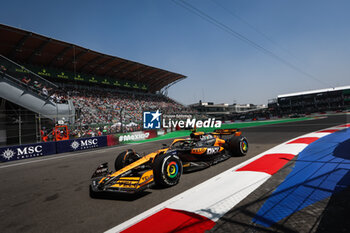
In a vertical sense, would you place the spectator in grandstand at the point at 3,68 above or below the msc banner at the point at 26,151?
above

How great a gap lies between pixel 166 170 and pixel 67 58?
28.8m

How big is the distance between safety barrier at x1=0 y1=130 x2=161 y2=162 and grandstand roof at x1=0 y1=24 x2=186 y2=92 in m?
15.9

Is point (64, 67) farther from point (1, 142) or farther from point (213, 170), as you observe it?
point (213, 170)

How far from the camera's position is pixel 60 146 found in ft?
36.6

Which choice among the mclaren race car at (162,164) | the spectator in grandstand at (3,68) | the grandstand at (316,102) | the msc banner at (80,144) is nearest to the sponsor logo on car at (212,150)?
the mclaren race car at (162,164)

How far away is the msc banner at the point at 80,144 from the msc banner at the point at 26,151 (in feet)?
1.34

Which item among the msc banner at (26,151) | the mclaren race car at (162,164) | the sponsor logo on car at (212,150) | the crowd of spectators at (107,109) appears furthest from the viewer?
the crowd of spectators at (107,109)

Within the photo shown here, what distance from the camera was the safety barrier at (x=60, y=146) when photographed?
368 inches

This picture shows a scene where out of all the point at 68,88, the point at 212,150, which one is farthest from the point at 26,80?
the point at 68,88

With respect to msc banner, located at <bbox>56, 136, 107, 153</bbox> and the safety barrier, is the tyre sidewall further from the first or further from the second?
msc banner, located at <bbox>56, 136, 107, 153</bbox>

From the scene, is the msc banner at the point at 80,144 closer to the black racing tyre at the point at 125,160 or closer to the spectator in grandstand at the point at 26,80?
the spectator in grandstand at the point at 26,80

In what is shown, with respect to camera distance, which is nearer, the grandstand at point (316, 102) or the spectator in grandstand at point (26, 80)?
the spectator in grandstand at point (26, 80)

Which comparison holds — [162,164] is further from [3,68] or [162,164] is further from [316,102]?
[316,102]

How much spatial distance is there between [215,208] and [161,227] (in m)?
0.88
